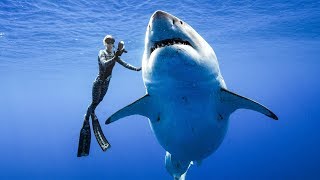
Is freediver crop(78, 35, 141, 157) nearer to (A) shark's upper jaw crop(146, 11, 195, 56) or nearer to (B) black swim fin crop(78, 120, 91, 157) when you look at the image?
(B) black swim fin crop(78, 120, 91, 157)

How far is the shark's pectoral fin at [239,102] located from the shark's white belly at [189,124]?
0.24 metres

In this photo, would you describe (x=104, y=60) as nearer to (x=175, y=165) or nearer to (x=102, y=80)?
(x=102, y=80)

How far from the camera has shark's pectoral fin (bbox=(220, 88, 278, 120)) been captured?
5.24m

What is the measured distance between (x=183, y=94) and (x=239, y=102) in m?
1.36

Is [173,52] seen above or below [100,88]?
above

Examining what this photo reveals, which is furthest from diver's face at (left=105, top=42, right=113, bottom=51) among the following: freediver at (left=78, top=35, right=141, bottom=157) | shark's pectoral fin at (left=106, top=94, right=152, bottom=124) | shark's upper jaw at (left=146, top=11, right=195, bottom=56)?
shark's upper jaw at (left=146, top=11, right=195, bottom=56)

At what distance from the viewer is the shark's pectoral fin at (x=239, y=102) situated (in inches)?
206

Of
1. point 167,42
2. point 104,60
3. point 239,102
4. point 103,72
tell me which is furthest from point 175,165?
point 167,42

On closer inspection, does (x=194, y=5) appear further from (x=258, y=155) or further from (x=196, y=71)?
(x=258, y=155)

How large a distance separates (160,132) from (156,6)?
12.5m

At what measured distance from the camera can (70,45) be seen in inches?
1013

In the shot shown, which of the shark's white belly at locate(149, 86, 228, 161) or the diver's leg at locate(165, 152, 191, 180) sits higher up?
the shark's white belly at locate(149, 86, 228, 161)

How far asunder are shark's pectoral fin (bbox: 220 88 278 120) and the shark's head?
0.86 metres

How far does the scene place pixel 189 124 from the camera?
5.24 meters
